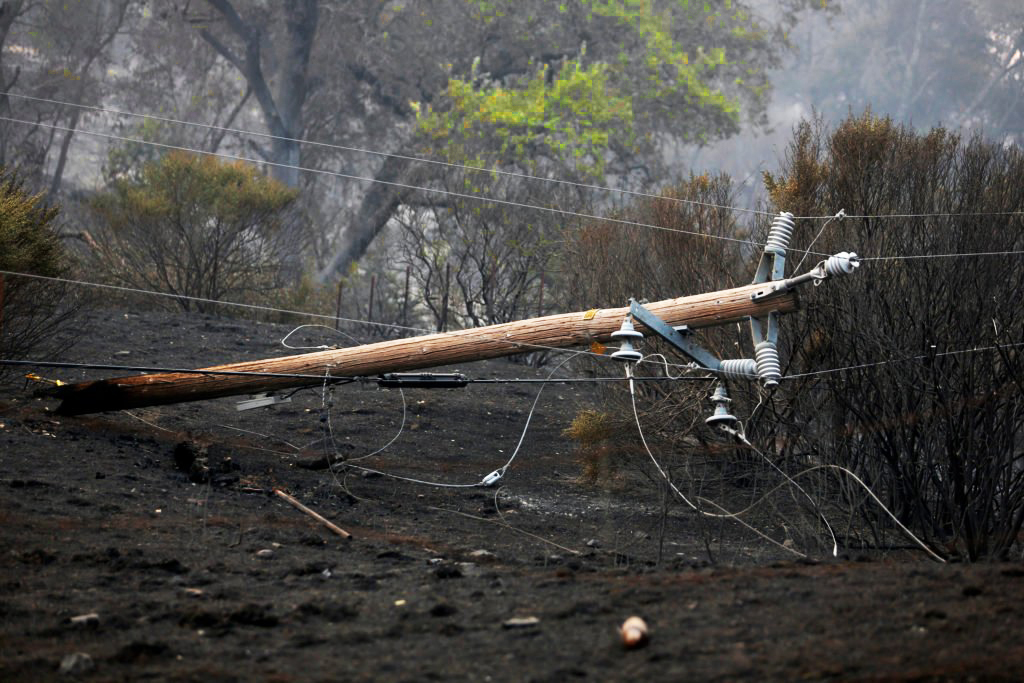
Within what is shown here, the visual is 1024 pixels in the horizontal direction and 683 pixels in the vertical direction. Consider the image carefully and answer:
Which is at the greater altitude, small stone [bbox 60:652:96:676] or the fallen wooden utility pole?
the fallen wooden utility pole

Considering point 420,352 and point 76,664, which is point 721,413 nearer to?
point 420,352

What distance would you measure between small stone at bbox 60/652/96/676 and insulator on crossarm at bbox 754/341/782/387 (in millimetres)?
4280

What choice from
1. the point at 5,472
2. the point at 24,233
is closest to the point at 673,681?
the point at 5,472

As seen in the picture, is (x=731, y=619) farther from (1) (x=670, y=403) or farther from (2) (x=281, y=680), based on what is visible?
(1) (x=670, y=403)

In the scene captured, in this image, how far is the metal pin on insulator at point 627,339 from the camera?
7.64 m

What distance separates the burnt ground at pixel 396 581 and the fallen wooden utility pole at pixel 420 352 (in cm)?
46

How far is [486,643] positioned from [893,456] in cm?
523

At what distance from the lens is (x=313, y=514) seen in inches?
343

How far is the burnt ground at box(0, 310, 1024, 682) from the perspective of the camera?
4977 millimetres

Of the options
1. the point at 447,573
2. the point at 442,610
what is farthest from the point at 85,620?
the point at 447,573

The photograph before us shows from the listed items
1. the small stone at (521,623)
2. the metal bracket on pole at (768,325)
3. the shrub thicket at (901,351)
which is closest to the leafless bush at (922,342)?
the shrub thicket at (901,351)

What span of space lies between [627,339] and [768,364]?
38.8 inches

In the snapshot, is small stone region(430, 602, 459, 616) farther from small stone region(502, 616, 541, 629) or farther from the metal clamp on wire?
the metal clamp on wire

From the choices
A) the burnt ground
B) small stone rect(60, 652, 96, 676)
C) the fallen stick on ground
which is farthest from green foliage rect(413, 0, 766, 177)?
small stone rect(60, 652, 96, 676)
